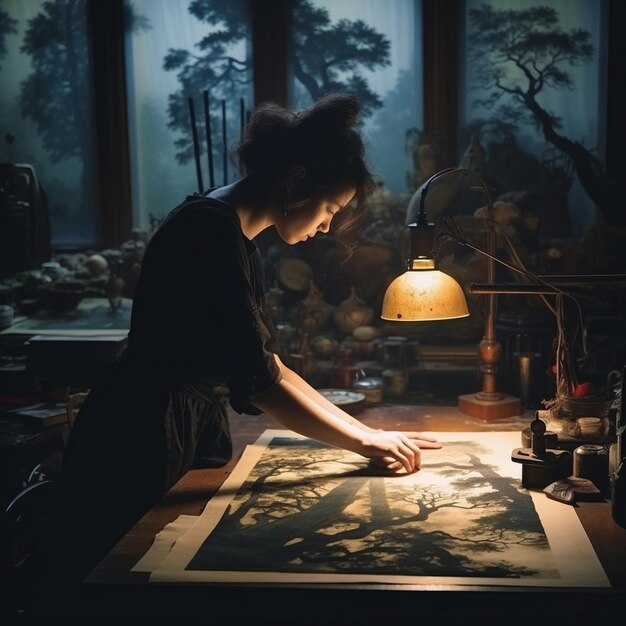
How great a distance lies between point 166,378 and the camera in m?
1.78

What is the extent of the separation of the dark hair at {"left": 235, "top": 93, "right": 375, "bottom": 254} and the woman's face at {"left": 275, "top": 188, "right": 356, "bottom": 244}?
19 millimetres

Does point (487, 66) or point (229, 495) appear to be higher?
point (487, 66)

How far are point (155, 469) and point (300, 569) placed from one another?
610 millimetres

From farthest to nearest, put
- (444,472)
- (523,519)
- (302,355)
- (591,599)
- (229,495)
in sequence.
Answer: (302,355) < (444,472) < (229,495) < (523,519) < (591,599)

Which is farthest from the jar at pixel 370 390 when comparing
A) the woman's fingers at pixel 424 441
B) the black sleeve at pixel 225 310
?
the black sleeve at pixel 225 310

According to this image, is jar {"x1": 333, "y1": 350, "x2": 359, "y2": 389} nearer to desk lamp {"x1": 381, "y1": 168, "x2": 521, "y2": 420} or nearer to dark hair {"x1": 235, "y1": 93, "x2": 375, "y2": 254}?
desk lamp {"x1": 381, "y1": 168, "x2": 521, "y2": 420}

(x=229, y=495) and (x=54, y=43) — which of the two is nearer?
(x=229, y=495)

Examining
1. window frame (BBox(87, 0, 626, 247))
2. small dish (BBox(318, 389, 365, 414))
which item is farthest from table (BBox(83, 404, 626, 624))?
window frame (BBox(87, 0, 626, 247))

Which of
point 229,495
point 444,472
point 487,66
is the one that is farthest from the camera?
point 487,66

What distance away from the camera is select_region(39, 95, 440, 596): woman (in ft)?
5.51

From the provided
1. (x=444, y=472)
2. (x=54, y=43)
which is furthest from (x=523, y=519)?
(x=54, y=43)

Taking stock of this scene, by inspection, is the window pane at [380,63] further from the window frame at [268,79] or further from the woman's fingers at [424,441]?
the woman's fingers at [424,441]

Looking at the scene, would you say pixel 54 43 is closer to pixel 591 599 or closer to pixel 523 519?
pixel 523 519

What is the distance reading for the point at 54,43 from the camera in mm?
4105
